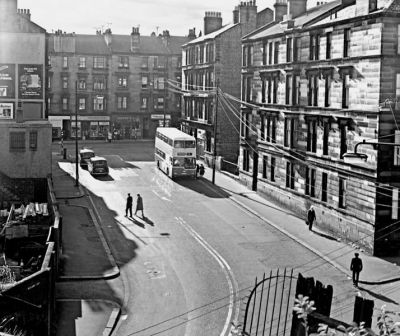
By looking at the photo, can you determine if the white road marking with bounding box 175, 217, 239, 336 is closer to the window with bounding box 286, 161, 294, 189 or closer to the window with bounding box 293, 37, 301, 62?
the window with bounding box 286, 161, 294, 189

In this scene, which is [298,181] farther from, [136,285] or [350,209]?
[136,285]

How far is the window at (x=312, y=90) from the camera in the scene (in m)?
39.1

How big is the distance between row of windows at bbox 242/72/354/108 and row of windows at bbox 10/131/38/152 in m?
16.5

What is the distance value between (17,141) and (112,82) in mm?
42340

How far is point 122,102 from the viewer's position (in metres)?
88.1

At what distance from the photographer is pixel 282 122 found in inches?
1720

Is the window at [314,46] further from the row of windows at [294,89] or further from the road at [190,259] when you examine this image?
the road at [190,259]

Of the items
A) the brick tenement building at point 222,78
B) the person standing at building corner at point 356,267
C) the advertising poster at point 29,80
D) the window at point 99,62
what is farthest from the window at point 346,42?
the window at point 99,62

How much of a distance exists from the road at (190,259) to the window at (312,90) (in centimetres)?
808

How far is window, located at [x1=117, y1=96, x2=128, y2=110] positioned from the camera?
289 ft

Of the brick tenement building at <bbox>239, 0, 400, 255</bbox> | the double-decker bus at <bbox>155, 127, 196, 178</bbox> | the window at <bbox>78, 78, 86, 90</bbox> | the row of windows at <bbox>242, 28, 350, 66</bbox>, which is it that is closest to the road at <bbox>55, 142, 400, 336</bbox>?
the double-decker bus at <bbox>155, 127, 196, 178</bbox>

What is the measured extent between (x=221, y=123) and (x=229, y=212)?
2075 centimetres

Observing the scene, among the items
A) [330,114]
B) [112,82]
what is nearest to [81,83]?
[112,82]

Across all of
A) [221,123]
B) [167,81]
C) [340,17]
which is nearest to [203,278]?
[340,17]
